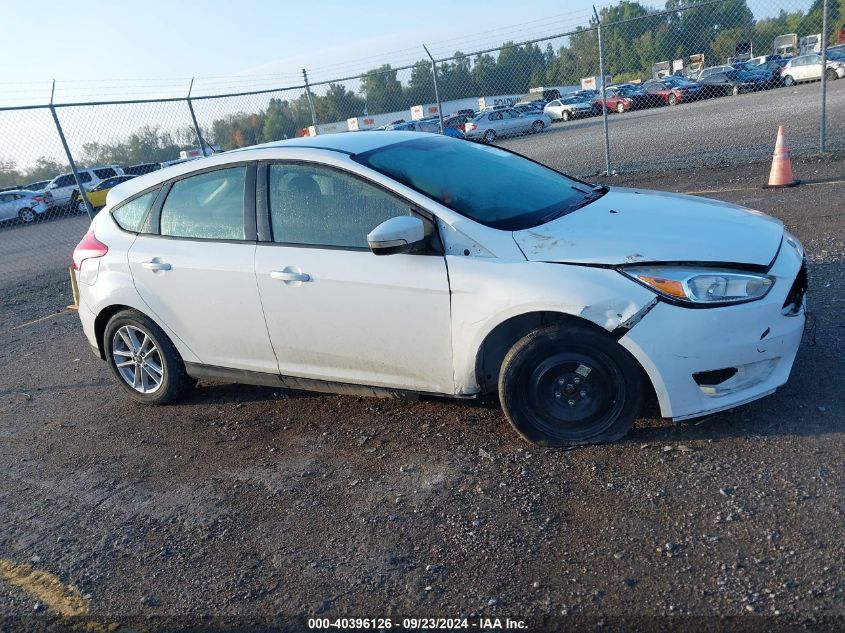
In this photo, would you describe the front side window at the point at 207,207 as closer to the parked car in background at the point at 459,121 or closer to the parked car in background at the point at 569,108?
the parked car in background at the point at 459,121

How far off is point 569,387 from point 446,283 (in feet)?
2.67

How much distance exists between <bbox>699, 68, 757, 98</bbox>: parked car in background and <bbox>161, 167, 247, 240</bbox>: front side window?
34973 mm

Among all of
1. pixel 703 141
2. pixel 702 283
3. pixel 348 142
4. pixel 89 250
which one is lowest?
pixel 703 141

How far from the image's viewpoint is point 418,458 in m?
3.99

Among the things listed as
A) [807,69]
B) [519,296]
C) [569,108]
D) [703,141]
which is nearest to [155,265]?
[519,296]

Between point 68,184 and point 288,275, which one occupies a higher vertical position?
point 288,275

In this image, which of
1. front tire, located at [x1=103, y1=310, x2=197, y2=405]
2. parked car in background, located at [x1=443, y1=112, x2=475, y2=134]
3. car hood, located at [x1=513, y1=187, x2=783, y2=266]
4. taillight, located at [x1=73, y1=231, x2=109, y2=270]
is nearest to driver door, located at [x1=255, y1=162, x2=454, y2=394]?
car hood, located at [x1=513, y1=187, x2=783, y2=266]

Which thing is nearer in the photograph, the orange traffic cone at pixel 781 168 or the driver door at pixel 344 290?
the driver door at pixel 344 290

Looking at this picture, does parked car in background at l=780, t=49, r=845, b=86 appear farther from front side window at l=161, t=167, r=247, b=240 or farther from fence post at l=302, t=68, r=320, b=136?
front side window at l=161, t=167, r=247, b=240

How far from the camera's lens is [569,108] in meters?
41.5

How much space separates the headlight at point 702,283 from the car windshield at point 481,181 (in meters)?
0.72

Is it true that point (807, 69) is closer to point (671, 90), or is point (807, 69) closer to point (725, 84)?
point (725, 84)

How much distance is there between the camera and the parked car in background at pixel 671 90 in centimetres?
3619

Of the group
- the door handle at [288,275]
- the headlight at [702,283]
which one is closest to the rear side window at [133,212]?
the door handle at [288,275]
